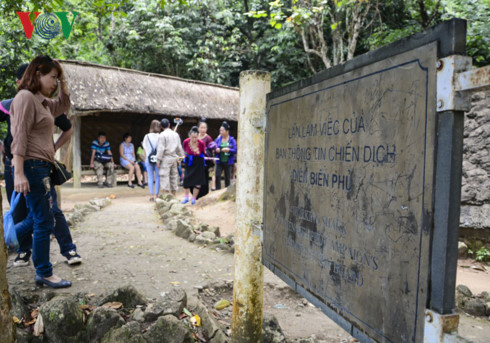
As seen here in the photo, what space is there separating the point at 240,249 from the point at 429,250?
1.37 m

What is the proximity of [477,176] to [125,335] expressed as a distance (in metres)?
4.92

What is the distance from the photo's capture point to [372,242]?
1329 mm

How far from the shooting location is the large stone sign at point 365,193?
1.15m

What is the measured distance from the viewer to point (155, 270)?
12.5 feet

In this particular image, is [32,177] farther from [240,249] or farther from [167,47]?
[167,47]

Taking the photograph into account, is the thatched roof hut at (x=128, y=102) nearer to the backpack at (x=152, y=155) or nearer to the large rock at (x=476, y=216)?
the backpack at (x=152, y=155)

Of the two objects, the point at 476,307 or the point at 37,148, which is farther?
the point at 476,307

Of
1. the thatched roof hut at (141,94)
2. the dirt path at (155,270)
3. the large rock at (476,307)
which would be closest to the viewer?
the dirt path at (155,270)

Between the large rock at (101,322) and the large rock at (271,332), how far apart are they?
0.90 metres

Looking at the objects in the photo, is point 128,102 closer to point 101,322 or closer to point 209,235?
point 209,235

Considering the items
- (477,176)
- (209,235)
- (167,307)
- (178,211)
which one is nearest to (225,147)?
(178,211)

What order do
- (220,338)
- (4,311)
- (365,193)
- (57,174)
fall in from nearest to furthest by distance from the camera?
1. (365,193)
2. (4,311)
3. (220,338)
4. (57,174)

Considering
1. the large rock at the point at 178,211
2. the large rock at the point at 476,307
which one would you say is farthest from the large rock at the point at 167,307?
the large rock at the point at 178,211

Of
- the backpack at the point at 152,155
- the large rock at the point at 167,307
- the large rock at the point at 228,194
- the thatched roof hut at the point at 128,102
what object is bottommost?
the large rock at the point at 167,307
